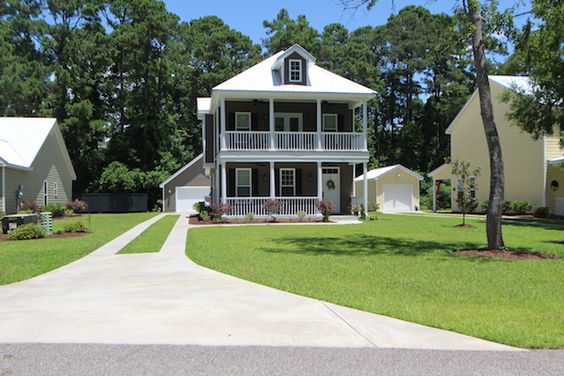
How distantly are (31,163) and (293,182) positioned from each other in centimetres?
1481

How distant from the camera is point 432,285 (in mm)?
8578

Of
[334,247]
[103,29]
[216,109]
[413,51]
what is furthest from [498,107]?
[103,29]

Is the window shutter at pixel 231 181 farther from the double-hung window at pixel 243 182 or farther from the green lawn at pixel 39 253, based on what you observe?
the green lawn at pixel 39 253

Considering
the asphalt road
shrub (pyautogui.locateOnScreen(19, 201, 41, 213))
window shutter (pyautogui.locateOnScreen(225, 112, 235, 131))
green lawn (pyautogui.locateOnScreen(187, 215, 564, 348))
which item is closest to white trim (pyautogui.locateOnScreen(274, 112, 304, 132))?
window shutter (pyautogui.locateOnScreen(225, 112, 235, 131))

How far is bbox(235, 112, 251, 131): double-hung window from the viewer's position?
27.5 metres

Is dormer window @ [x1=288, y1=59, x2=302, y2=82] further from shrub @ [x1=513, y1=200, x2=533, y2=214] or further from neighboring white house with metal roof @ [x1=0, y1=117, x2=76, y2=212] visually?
neighboring white house with metal roof @ [x1=0, y1=117, x2=76, y2=212]

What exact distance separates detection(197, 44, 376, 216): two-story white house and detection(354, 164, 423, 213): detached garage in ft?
37.9

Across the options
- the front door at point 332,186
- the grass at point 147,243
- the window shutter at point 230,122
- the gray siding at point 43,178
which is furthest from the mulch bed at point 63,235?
the front door at point 332,186

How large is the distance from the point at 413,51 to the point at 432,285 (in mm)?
53936

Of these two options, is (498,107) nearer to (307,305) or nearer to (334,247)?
(334,247)

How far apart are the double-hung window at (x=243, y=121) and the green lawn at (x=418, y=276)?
10.8 meters

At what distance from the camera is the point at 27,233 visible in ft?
59.2

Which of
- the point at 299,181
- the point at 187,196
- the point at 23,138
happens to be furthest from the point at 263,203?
the point at 187,196

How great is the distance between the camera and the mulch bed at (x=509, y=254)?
1220 cm
